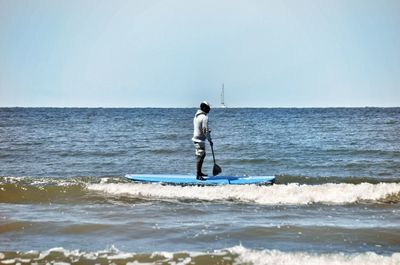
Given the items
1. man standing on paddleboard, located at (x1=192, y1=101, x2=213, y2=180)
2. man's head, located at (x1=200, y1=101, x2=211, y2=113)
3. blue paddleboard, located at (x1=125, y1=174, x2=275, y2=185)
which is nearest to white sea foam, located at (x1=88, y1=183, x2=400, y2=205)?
blue paddleboard, located at (x1=125, y1=174, x2=275, y2=185)

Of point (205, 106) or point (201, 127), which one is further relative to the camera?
point (201, 127)

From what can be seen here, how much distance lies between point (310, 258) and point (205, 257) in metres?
1.44

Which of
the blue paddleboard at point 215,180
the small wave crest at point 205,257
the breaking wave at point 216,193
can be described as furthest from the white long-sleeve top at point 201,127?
Answer: the small wave crest at point 205,257

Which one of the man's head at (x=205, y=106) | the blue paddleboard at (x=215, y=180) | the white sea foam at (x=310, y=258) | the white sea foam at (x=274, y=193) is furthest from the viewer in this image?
the blue paddleboard at (x=215, y=180)

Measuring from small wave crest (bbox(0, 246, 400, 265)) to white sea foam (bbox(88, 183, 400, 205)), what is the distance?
16.1ft

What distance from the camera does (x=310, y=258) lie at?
6742 millimetres

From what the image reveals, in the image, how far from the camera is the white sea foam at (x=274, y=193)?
40.0ft

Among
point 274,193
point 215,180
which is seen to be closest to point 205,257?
point 274,193

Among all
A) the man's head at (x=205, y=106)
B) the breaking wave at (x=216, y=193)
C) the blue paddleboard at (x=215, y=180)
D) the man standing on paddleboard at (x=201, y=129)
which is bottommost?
the breaking wave at (x=216, y=193)

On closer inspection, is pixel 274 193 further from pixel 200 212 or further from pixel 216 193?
pixel 200 212

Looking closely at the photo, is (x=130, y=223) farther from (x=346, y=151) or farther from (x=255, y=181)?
(x=346, y=151)

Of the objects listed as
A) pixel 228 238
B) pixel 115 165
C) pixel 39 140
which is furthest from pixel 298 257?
pixel 39 140

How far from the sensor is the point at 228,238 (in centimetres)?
805

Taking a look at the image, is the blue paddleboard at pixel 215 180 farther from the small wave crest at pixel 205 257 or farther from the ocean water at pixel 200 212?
the small wave crest at pixel 205 257
